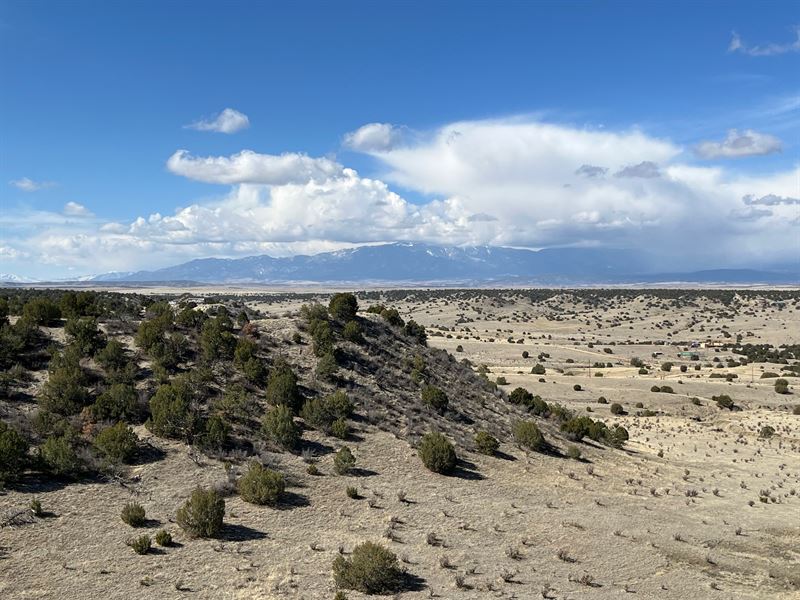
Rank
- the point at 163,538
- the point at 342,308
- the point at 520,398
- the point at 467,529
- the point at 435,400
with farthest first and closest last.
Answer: the point at 342,308 < the point at 520,398 < the point at 435,400 < the point at 467,529 < the point at 163,538

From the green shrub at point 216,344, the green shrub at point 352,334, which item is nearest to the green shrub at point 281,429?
the green shrub at point 216,344

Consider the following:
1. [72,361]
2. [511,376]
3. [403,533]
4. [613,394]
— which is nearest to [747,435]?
[613,394]

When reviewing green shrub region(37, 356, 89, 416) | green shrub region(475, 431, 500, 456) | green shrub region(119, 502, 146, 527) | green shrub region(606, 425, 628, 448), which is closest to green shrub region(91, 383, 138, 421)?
green shrub region(37, 356, 89, 416)

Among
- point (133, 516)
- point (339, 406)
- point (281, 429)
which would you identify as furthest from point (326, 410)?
point (133, 516)

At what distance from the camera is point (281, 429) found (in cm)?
2323

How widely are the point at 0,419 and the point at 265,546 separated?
11.7 meters

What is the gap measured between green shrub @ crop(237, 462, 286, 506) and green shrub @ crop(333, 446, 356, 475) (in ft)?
9.70

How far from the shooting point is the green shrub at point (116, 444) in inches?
782

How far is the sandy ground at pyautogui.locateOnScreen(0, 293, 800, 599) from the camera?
1483 centimetres

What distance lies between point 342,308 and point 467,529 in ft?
74.1

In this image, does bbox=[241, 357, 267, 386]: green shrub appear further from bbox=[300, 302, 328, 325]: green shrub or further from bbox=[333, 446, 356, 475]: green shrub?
bbox=[300, 302, 328, 325]: green shrub

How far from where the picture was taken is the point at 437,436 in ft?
80.6

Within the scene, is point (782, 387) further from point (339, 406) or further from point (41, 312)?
point (41, 312)

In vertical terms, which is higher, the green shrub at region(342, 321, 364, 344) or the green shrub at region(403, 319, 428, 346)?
the green shrub at region(342, 321, 364, 344)
